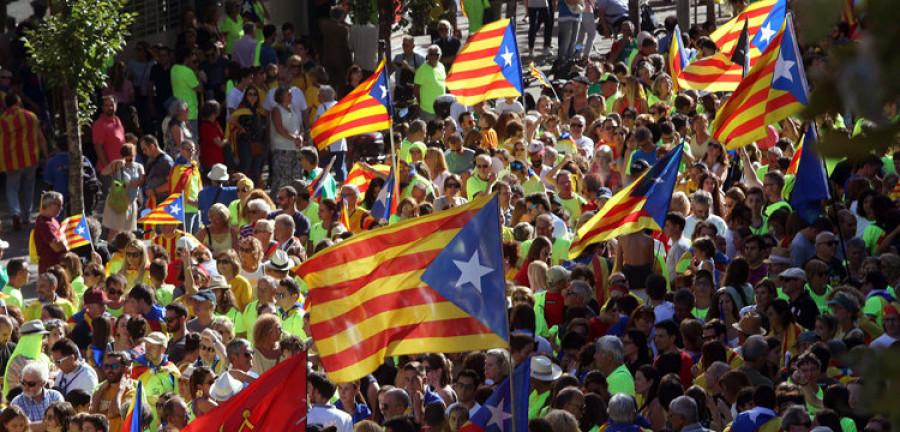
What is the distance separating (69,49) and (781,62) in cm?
784

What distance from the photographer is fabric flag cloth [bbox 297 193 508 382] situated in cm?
790

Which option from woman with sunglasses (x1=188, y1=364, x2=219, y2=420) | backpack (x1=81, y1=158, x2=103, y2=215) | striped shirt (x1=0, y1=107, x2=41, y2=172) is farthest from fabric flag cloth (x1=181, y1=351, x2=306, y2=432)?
striped shirt (x1=0, y1=107, x2=41, y2=172)

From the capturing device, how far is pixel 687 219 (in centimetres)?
1249

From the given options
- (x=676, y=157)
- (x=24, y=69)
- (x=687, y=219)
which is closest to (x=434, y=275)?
(x=676, y=157)

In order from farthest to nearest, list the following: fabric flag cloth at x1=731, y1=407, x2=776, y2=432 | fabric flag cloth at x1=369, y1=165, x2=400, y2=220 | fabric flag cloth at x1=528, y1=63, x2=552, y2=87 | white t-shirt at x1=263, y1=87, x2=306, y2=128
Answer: fabric flag cloth at x1=528, y1=63, x2=552, y2=87, white t-shirt at x1=263, y1=87, x2=306, y2=128, fabric flag cloth at x1=369, y1=165, x2=400, y2=220, fabric flag cloth at x1=731, y1=407, x2=776, y2=432

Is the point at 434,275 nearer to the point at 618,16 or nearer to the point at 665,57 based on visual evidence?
the point at 665,57

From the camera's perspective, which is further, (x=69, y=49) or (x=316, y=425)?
(x=69, y=49)

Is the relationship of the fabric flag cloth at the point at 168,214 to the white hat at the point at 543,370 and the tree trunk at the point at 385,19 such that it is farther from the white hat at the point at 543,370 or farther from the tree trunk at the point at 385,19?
the tree trunk at the point at 385,19

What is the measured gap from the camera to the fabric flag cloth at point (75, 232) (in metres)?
Result: 13.9

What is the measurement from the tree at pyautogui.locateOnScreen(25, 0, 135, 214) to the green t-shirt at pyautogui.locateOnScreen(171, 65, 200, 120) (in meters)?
2.48

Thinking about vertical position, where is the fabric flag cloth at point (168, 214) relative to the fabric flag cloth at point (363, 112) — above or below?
below

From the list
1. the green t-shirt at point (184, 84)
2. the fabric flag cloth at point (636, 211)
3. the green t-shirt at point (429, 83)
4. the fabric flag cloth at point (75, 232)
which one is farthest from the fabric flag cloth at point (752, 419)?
the green t-shirt at point (429, 83)

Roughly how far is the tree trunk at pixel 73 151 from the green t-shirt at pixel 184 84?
2.57m

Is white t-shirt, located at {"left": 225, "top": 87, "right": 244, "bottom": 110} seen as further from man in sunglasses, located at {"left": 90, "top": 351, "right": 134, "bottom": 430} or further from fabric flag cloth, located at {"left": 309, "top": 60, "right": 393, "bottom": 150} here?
man in sunglasses, located at {"left": 90, "top": 351, "right": 134, "bottom": 430}
